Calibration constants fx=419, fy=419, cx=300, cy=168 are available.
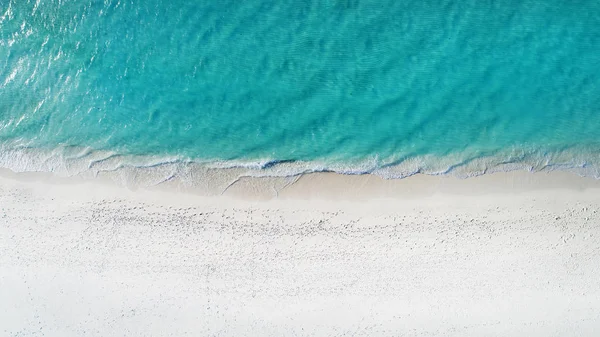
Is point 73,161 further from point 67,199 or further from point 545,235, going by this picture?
point 545,235

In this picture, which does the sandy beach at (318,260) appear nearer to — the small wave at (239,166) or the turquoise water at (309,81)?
the small wave at (239,166)

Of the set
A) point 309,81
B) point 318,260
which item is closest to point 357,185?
point 318,260

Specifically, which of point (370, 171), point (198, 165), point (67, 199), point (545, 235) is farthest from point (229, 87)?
point (545, 235)

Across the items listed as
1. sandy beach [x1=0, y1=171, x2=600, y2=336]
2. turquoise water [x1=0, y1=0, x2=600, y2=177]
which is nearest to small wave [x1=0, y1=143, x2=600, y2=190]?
turquoise water [x1=0, y1=0, x2=600, y2=177]

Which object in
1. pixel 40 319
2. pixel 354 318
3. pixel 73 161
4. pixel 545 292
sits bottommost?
pixel 40 319

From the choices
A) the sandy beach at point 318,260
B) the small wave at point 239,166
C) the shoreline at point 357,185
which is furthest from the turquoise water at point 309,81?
the sandy beach at point 318,260

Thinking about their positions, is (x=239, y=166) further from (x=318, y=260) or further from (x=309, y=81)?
(x=318, y=260)
